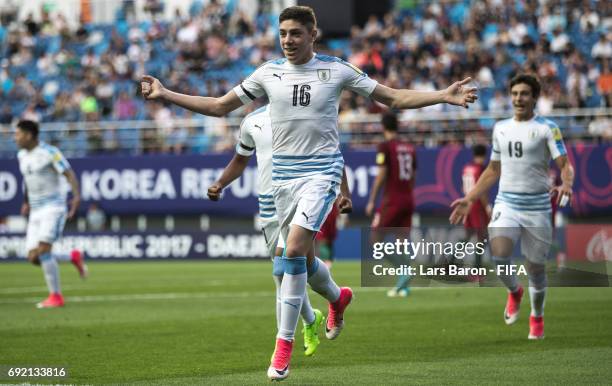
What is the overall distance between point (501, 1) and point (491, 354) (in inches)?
859

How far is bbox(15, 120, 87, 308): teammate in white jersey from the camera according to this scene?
1639 cm

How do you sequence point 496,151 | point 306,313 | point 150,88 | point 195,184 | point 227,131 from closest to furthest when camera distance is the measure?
point 150,88
point 306,313
point 496,151
point 227,131
point 195,184

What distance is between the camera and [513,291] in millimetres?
12133

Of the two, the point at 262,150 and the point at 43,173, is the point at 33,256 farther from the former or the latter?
the point at 262,150

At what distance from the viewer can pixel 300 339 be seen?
39.3 ft

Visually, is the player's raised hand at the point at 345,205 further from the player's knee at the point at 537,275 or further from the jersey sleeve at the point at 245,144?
the player's knee at the point at 537,275

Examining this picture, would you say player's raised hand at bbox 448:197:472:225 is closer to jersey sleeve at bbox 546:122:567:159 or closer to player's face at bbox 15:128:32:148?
jersey sleeve at bbox 546:122:567:159

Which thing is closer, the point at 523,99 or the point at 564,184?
the point at 564,184

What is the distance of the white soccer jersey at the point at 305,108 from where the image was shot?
29.2 ft

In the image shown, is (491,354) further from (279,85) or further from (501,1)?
(501,1)

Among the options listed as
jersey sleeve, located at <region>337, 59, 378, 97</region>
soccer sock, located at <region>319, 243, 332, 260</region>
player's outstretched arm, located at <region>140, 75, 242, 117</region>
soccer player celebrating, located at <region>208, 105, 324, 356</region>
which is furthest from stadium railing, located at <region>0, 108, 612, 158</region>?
player's outstretched arm, located at <region>140, 75, 242, 117</region>

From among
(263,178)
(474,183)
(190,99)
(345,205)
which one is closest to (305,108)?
(190,99)

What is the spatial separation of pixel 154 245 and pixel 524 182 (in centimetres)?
2002

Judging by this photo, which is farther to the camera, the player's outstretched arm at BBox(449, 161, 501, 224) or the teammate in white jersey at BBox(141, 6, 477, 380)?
the player's outstretched arm at BBox(449, 161, 501, 224)
